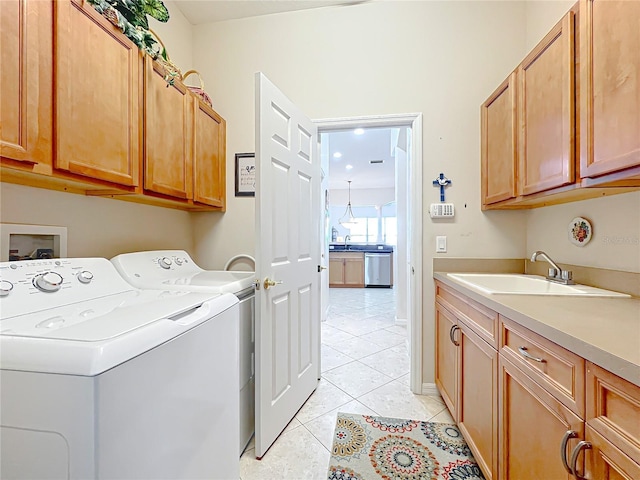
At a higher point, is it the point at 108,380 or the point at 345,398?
the point at 108,380

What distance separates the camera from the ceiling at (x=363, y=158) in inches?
177

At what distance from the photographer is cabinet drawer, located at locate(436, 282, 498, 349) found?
1.24m

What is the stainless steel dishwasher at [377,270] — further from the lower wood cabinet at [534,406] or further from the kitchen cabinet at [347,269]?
the lower wood cabinet at [534,406]

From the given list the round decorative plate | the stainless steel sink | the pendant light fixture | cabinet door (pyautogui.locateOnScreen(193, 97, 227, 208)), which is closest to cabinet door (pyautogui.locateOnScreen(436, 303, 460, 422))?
the stainless steel sink

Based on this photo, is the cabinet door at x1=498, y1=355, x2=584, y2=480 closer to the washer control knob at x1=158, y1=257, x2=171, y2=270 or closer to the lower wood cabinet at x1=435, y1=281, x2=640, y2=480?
the lower wood cabinet at x1=435, y1=281, x2=640, y2=480

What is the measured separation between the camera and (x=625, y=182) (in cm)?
112

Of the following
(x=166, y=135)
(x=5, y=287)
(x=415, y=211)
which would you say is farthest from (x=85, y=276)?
(x=415, y=211)

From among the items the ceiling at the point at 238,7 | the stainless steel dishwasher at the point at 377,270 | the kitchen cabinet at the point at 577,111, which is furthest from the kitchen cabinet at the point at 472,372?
the stainless steel dishwasher at the point at 377,270

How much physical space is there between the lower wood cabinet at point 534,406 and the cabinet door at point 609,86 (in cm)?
68

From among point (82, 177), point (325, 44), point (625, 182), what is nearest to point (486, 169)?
point (625, 182)

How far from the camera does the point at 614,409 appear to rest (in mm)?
668

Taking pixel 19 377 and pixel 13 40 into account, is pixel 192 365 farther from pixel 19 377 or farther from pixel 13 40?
pixel 13 40

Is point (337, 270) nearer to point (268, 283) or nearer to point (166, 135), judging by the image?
point (268, 283)

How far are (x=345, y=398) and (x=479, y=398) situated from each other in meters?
0.98
